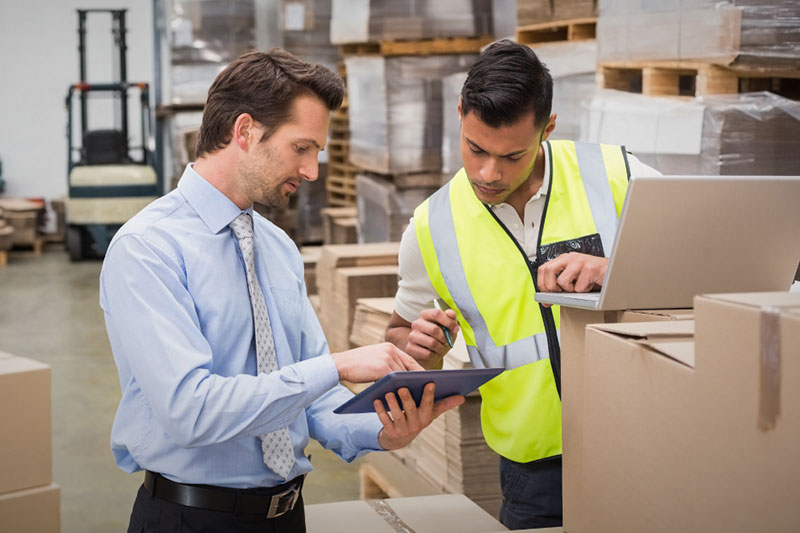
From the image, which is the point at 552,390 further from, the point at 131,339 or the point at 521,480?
the point at 131,339

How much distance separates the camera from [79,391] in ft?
22.9

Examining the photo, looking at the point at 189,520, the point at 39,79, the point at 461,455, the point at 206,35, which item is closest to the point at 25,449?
the point at 461,455

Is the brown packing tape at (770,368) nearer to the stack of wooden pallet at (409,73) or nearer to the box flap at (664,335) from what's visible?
the box flap at (664,335)

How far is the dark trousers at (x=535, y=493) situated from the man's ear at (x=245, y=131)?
1070 mm

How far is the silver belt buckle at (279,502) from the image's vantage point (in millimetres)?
2160

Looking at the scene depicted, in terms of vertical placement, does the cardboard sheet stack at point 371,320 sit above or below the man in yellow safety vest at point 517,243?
below

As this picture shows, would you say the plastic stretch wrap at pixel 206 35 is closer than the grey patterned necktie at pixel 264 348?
No

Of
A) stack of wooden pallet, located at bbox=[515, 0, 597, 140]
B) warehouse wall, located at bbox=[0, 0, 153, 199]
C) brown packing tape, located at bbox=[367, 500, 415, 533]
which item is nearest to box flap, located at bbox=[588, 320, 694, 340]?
brown packing tape, located at bbox=[367, 500, 415, 533]

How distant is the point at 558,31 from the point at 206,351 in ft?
12.7

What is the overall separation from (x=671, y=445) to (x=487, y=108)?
1.11m

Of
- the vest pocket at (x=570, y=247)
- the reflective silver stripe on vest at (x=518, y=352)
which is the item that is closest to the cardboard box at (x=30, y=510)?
the reflective silver stripe on vest at (x=518, y=352)

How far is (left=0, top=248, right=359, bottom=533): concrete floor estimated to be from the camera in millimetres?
5082

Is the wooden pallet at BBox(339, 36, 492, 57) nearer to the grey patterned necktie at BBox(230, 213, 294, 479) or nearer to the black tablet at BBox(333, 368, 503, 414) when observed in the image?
the grey patterned necktie at BBox(230, 213, 294, 479)

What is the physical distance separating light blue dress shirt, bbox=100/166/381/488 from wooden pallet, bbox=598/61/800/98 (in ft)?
6.51
